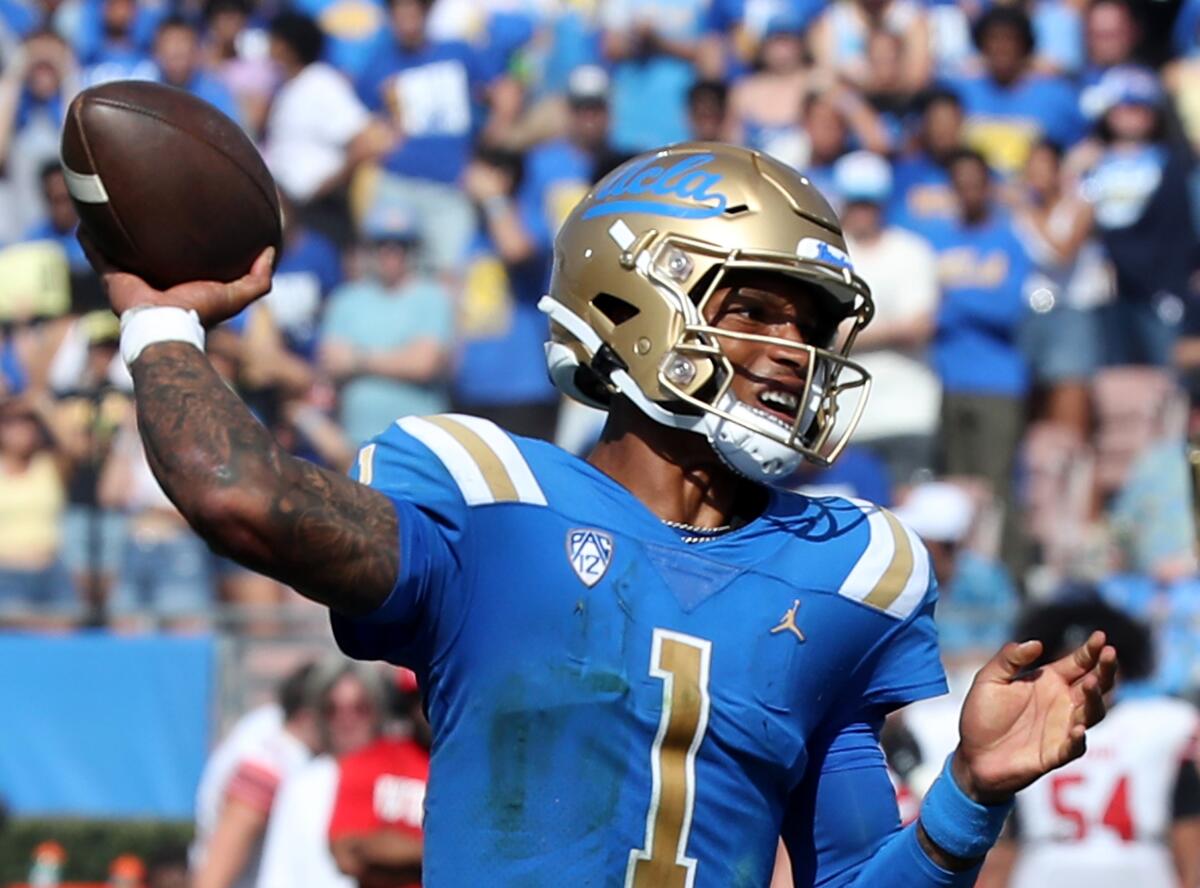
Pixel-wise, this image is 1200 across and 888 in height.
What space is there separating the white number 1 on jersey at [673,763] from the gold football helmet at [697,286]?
1.03ft

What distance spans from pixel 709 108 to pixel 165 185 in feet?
23.6

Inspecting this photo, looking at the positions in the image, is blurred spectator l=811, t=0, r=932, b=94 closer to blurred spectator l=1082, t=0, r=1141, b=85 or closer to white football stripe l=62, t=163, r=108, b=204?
blurred spectator l=1082, t=0, r=1141, b=85

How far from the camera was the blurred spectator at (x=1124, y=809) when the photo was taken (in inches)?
258

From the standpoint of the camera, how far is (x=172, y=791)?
7.98m

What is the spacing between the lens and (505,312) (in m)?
9.63

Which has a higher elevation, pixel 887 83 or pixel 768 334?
pixel 768 334

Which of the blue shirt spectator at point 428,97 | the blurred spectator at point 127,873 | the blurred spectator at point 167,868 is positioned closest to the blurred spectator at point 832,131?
the blue shirt spectator at point 428,97

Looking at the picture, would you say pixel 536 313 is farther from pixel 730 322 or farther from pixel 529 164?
pixel 730 322

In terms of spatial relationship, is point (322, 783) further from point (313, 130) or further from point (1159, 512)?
point (313, 130)

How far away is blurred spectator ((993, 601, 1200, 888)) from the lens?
21.5ft

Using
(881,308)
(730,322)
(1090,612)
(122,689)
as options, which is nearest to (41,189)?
(122,689)

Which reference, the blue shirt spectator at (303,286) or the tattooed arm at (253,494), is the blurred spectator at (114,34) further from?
the tattooed arm at (253,494)

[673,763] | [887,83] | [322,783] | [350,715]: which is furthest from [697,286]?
[887,83]

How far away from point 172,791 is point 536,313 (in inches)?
110
